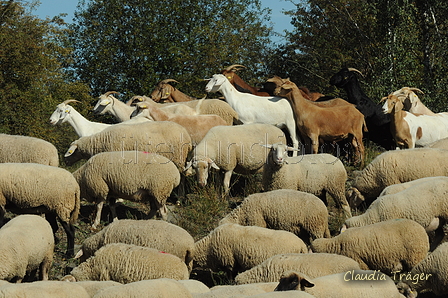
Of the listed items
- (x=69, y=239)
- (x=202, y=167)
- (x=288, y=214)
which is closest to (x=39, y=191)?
(x=69, y=239)

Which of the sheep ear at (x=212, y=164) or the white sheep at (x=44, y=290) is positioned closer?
the white sheep at (x=44, y=290)

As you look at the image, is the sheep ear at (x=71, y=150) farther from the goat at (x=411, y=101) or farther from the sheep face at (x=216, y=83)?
the goat at (x=411, y=101)

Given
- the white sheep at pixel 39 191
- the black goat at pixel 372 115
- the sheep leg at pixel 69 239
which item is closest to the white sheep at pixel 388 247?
the sheep leg at pixel 69 239

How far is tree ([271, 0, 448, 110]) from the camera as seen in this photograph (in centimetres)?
1889

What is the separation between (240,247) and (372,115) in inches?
336

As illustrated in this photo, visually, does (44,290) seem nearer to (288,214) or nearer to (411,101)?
(288,214)

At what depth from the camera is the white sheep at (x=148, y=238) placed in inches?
331

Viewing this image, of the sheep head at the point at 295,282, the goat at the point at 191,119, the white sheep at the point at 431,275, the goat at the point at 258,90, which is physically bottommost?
the white sheep at the point at 431,275

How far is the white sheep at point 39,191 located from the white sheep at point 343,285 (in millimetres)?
4146

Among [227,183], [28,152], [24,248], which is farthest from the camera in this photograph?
[227,183]

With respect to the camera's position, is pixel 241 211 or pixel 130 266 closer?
pixel 130 266

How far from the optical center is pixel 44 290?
6.10m

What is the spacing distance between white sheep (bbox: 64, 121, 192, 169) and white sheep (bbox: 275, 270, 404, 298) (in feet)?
20.0

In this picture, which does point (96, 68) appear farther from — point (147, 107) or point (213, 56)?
point (147, 107)
